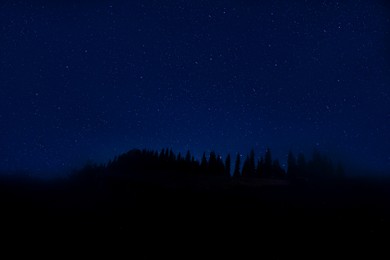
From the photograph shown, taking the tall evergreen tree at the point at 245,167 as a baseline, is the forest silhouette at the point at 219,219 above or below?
below

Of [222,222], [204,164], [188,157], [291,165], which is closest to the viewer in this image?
[222,222]

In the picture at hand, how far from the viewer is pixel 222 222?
27688 mm

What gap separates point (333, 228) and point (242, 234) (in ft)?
30.7

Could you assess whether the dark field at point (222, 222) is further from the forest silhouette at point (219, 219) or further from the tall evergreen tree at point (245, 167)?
the tall evergreen tree at point (245, 167)

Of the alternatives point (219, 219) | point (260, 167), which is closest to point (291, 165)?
point (260, 167)

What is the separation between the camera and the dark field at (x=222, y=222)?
21328 mm

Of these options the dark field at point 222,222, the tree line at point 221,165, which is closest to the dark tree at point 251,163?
the tree line at point 221,165

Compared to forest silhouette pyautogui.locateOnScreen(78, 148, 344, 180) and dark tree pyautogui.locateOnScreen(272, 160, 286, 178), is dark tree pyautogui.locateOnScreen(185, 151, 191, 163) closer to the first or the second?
forest silhouette pyautogui.locateOnScreen(78, 148, 344, 180)

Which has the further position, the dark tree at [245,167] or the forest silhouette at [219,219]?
the dark tree at [245,167]

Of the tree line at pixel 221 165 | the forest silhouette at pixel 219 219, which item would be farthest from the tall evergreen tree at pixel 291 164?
the forest silhouette at pixel 219 219

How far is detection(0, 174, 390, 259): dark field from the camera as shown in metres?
21.3

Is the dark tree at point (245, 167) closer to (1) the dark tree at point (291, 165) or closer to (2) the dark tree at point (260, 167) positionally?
(2) the dark tree at point (260, 167)

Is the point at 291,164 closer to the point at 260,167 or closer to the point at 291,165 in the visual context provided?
the point at 291,165

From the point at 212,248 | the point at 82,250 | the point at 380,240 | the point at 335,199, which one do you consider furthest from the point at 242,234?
the point at 335,199
